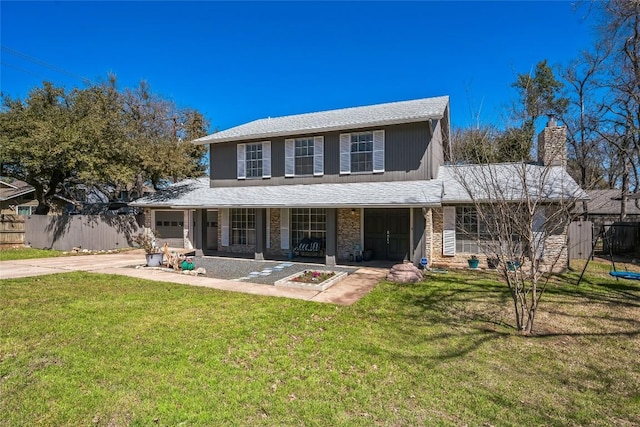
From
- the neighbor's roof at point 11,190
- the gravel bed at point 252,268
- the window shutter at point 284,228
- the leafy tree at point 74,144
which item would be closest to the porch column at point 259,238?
the gravel bed at point 252,268

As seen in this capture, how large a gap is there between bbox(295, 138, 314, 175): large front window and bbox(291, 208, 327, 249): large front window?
1.75 m

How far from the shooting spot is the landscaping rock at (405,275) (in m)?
9.64

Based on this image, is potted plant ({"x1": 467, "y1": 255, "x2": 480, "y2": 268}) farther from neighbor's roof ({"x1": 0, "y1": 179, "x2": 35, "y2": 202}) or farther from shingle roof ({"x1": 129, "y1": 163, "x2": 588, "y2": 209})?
neighbor's roof ({"x1": 0, "y1": 179, "x2": 35, "y2": 202})

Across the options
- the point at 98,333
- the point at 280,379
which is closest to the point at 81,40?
the point at 98,333

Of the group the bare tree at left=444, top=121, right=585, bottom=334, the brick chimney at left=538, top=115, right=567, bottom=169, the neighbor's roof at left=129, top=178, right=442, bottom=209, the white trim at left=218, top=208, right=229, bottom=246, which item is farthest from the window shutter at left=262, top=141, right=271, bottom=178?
the brick chimney at left=538, top=115, right=567, bottom=169

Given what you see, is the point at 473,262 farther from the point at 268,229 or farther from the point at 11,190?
the point at 11,190

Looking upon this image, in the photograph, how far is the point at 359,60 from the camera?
55.0 ft

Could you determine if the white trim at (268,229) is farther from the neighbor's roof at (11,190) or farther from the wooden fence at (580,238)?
the neighbor's roof at (11,190)

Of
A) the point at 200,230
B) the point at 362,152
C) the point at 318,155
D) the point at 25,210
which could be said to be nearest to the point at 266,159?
the point at 318,155

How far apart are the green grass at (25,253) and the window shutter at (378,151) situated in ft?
49.7

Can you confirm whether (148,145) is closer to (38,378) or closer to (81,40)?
(81,40)

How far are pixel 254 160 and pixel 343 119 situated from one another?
461 cm

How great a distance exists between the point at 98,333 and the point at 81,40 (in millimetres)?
15625

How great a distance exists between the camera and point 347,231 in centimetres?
1393
